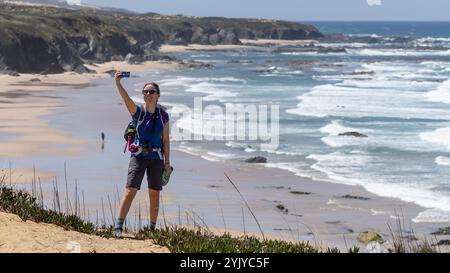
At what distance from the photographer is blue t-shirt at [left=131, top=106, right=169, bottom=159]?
702cm

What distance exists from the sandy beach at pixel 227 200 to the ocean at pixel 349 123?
2.05 ft

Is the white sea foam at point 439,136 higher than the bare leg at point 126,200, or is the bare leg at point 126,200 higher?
the bare leg at point 126,200

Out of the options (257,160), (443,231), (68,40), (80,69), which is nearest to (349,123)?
(257,160)

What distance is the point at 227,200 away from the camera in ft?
46.8

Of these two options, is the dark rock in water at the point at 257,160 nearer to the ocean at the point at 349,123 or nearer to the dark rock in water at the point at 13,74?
the ocean at the point at 349,123

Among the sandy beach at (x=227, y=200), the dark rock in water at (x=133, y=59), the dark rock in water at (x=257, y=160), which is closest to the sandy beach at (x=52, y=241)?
the sandy beach at (x=227, y=200)

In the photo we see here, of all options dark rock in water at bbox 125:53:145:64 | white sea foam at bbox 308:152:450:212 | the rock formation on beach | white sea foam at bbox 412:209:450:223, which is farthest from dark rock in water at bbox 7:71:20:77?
white sea foam at bbox 412:209:450:223

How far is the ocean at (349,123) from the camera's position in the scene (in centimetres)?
1666

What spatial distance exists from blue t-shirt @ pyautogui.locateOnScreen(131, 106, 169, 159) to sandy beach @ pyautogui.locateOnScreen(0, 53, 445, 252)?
927 mm

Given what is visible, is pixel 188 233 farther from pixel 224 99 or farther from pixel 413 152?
pixel 224 99

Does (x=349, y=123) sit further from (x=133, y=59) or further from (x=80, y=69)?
(x=133, y=59)

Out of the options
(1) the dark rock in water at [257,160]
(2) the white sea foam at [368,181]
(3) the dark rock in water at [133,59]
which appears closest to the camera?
(2) the white sea foam at [368,181]
